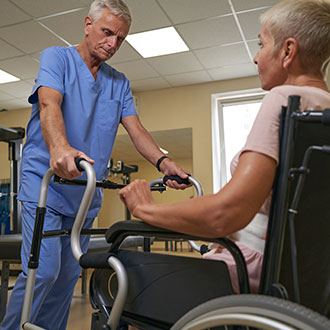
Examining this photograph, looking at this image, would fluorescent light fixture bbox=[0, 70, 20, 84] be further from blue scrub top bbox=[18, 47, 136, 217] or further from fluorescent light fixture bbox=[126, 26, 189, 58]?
blue scrub top bbox=[18, 47, 136, 217]

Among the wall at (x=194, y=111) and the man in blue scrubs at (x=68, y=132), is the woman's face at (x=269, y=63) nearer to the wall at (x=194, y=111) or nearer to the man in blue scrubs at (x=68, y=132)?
the man in blue scrubs at (x=68, y=132)

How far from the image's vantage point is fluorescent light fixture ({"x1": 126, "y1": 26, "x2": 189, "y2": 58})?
399 centimetres

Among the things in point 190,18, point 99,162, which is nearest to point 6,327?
point 99,162

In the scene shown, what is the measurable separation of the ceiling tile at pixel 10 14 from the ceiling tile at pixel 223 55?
203cm

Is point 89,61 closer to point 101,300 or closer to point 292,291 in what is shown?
point 101,300

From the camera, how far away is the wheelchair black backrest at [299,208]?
59cm

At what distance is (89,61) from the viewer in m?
1.51

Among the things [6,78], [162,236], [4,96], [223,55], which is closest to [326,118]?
[162,236]

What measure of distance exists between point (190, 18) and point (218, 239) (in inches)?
137

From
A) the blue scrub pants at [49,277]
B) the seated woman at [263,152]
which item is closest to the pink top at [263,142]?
the seated woman at [263,152]

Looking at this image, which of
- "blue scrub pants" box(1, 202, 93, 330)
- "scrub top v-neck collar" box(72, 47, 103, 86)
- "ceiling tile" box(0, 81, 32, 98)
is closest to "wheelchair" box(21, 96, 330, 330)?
"blue scrub pants" box(1, 202, 93, 330)

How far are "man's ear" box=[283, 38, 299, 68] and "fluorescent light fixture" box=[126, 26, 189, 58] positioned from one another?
334 cm

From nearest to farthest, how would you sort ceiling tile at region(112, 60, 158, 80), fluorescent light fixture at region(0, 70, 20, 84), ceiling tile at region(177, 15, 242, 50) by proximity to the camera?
ceiling tile at region(177, 15, 242, 50), ceiling tile at region(112, 60, 158, 80), fluorescent light fixture at region(0, 70, 20, 84)

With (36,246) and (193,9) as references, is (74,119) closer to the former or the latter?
(36,246)
